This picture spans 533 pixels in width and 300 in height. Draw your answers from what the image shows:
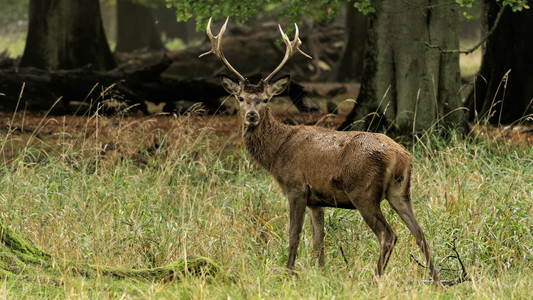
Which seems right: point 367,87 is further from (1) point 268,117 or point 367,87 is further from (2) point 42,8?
(2) point 42,8

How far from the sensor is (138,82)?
568 inches

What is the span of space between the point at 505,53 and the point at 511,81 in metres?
0.56

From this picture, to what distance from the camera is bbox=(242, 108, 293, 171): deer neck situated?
623 centimetres

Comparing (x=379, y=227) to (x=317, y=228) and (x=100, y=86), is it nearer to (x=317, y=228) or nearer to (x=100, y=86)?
(x=317, y=228)

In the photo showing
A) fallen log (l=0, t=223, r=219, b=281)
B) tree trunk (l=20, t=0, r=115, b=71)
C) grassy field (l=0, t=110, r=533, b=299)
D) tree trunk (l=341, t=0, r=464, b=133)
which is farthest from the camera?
tree trunk (l=20, t=0, r=115, b=71)

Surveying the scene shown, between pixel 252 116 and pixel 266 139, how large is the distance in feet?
0.76

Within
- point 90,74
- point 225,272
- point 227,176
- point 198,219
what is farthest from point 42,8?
point 225,272

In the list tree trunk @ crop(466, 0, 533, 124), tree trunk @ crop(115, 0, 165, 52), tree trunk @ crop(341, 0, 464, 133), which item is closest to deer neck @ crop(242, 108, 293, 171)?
tree trunk @ crop(341, 0, 464, 133)

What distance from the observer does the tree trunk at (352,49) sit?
2280 centimetres

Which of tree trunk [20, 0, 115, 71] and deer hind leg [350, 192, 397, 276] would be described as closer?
deer hind leg [350, 192, 397, 276]

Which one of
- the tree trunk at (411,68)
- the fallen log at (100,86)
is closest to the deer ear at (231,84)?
the tree trunk at (411,68)

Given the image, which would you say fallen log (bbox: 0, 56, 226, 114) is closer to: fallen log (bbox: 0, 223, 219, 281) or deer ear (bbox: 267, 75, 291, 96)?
deer ear (bbox: 267, 75, 291, 96)

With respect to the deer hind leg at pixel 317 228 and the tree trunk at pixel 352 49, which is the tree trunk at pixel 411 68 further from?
the tree trunk at pixel 352 49

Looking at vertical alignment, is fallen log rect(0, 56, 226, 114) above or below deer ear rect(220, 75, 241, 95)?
below
